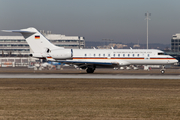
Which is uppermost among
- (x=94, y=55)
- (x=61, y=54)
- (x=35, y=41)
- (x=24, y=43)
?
(x=24, y=43)

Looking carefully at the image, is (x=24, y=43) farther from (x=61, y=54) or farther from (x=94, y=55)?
(x=94, y=55)

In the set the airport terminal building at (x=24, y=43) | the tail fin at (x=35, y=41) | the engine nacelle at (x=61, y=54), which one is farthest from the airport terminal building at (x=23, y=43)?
the engine nacelle at (x=61, y=54)

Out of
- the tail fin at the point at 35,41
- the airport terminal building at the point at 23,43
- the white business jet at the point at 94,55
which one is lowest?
the white business jet at the point at 94,55

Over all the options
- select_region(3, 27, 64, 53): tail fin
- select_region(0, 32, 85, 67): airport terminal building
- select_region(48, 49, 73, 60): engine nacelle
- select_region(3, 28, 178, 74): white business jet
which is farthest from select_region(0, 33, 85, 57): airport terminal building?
select_region(48, 49, 73, 60): engine nacelle

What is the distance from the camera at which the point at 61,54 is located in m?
46.0

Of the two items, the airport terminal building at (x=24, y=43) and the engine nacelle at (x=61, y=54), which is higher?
the airport terminal building at (x=24, y=43)

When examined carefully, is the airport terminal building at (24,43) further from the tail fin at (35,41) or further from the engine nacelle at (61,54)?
the engine nacelle at (61,54)

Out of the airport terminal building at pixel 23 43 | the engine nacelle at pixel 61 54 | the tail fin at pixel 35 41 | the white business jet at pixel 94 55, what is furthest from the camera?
the airport terminal building at pixel 23 43

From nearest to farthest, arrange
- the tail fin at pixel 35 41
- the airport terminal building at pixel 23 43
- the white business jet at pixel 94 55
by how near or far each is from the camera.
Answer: the white business jet at pixel 94 55 → the tail fin at pixel 35 41 → the airport terminal building at pixel 23 43

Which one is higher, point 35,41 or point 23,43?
point 23,43

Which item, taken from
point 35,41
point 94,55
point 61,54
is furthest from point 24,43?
point 94,55

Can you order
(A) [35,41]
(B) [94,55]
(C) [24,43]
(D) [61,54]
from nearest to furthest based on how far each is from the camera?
(D) [61,54]
(B) [94,55]
(A) [35,41]
(C) [24,43]

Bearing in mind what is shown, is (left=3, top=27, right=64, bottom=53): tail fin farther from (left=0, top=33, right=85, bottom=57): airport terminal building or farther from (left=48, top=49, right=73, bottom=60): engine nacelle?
(left=0, top=33, right=85, bottom=57): airport terminal building

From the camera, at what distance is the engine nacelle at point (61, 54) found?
45969 millimetres
